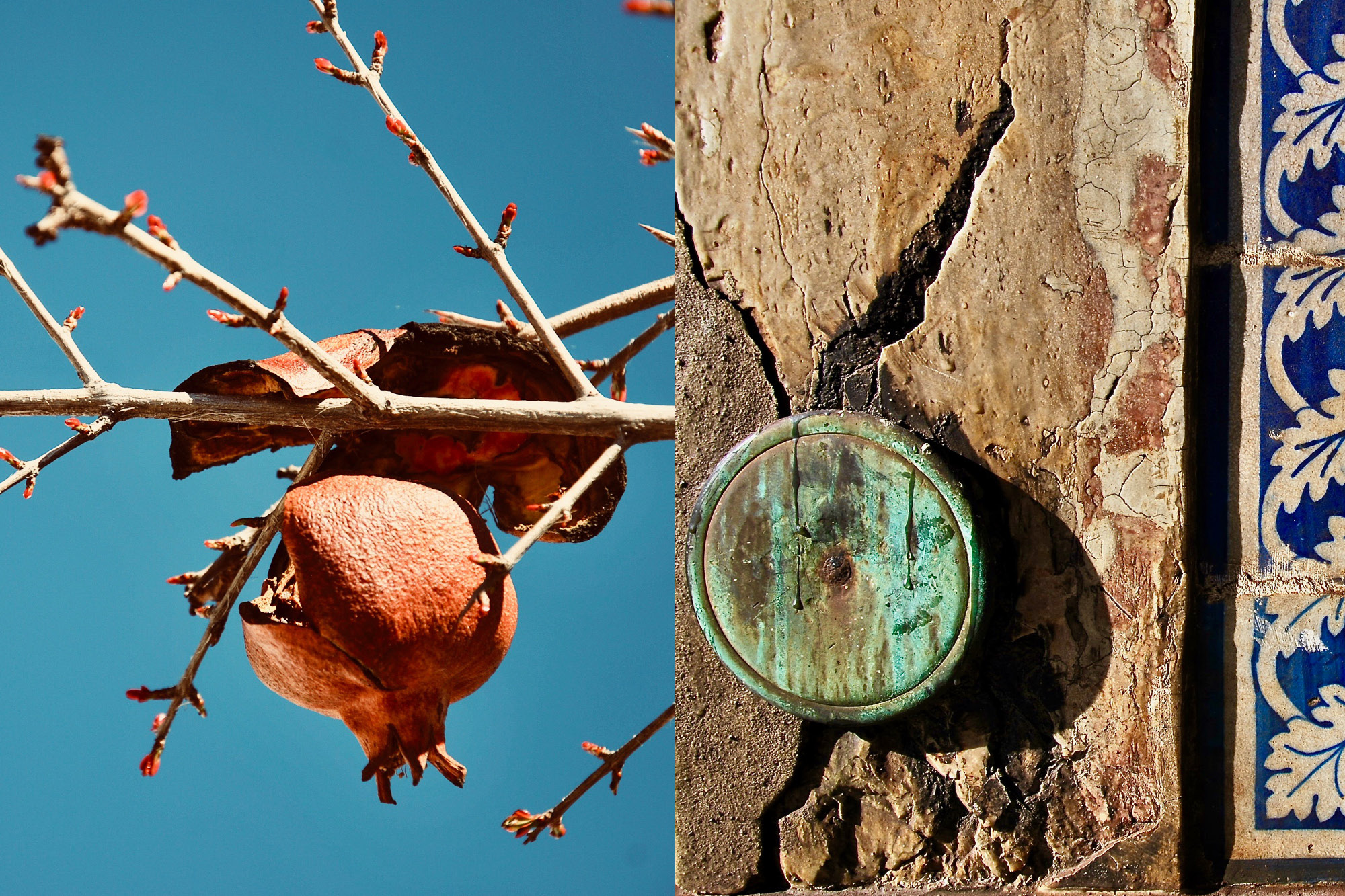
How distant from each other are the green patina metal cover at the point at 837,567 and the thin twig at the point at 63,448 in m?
0.99

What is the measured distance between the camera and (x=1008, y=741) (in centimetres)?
125

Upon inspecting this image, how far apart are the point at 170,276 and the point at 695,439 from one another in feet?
2.13

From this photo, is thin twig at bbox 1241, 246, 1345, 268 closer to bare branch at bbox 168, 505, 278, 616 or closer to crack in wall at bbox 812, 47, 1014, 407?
crack in wall at bbox 812, 47, 1014, 407

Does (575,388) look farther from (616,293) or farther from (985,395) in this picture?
(985,395)

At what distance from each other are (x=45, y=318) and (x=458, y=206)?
66cm

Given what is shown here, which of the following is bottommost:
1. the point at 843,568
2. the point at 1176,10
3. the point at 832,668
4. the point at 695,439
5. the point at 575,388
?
the point at 832,668

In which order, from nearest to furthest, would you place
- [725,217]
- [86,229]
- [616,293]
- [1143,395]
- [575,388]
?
[86,229] → [1143,395] → [725,217] → [575,388] → [616,293]

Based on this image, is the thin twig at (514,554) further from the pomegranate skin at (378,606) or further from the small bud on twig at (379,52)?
the small bud on twig at (379,52)

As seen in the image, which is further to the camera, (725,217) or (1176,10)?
(725,217)

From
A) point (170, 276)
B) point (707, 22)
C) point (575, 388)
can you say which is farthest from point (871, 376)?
point (170, 276)

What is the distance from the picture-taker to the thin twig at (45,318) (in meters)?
1.66

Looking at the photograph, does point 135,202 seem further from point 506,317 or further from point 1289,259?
point 1289,259

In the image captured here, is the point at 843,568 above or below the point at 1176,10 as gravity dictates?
below

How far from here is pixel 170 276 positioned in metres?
1.25
